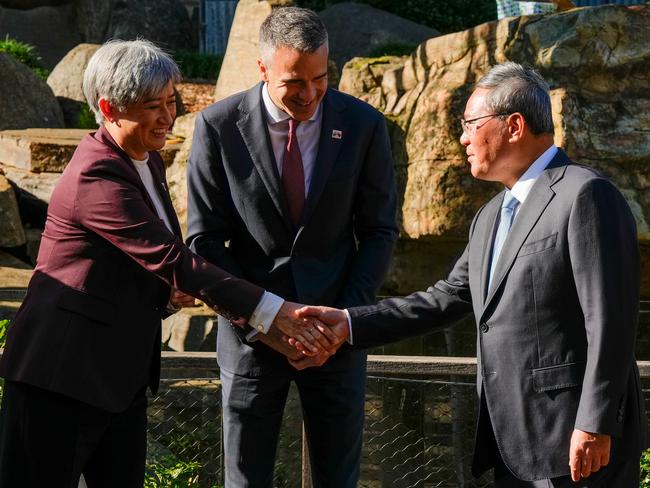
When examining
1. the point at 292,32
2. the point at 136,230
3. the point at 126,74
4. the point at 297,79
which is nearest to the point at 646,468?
the point at 297,79

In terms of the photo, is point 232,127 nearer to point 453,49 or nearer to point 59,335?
point 59,335

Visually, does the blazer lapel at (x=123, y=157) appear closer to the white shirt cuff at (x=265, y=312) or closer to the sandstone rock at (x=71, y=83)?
the white shirt cuff at (x=265, y=312)

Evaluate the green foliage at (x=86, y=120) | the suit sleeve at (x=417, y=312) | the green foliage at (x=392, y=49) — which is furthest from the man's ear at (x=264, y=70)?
the green foliage at (x=392, y=49)

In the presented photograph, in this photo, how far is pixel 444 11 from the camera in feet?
57.5

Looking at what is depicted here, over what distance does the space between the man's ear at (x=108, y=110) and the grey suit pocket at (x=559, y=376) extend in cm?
151

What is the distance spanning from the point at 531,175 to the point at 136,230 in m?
1.21

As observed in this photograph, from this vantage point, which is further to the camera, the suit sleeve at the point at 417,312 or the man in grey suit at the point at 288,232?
the man in grey suit at the point at 288,232

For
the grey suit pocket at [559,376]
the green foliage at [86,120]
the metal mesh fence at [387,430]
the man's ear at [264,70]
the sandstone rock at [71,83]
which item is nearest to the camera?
the grey suit pocket at [559,376]

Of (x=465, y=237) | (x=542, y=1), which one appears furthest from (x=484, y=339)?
(x=542, y=1)

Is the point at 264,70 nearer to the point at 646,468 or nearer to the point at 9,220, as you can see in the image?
the point at 646,468

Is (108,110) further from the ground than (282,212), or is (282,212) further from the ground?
(108,110)

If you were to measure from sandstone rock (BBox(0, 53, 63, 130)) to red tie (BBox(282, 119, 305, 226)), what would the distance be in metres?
9.36

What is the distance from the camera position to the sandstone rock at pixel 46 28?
63.9 ft

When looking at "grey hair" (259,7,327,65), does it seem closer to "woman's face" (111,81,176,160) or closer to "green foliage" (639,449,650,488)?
"woman's face" (111,81,176,160)
